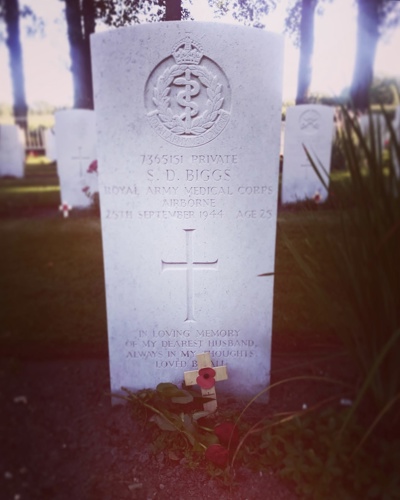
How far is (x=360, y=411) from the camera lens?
158cm

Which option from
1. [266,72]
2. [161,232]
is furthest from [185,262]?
[266,72]

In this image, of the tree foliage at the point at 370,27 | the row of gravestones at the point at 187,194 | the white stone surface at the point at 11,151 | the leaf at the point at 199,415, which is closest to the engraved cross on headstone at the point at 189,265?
the row of gravestones at the point at 187,194

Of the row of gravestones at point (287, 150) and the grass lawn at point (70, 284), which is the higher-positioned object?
the row of gravestones at point (287, 150)

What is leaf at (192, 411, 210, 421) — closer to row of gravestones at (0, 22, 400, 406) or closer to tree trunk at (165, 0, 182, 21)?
row of gravestones at (0, 22, 400, 406)

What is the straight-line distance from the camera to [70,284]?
4.23m

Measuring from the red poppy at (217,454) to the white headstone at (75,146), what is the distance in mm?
5748

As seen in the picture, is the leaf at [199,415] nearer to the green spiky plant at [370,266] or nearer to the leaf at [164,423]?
the leaf at [164,423]

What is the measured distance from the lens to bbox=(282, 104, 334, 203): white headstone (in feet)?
20.6

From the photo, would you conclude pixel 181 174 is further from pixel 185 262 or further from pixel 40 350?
pixel 40 350

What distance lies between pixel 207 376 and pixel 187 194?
104 centimetres

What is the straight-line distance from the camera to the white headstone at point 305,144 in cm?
628

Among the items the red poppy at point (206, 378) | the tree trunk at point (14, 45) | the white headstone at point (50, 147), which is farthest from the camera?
the white headstone at point (50, 147)

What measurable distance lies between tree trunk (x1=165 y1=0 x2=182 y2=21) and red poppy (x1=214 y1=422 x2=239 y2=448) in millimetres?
2128

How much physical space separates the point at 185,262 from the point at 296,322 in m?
1.43
